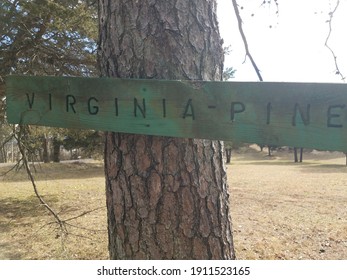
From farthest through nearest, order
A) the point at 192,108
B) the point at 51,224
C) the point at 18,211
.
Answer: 1. the point at 18,211
2. the point at 51,224
3. the point at 192,108

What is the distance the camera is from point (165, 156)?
1.46 meters

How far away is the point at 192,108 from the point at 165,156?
0.96 feet

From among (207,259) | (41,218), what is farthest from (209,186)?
(41,218)

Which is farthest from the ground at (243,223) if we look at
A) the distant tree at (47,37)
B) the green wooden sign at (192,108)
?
the distant tree at (47,37)

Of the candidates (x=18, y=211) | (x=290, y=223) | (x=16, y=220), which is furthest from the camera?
(x=18, y=211)

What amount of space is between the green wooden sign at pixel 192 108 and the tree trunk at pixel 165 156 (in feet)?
0.51

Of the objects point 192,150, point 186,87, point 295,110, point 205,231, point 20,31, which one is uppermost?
point 20,31

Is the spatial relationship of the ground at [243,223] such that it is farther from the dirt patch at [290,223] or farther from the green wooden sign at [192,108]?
the green wooden sign at [192,108]

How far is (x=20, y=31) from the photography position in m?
5.89

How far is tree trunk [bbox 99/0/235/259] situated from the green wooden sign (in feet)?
0.51

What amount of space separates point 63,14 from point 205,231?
15.9 ft

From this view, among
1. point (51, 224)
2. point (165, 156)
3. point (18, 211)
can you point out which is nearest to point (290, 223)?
point (51, 224)

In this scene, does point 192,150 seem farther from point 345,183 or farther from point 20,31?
point 345,183

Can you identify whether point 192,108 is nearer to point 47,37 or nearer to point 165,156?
point 165,156
